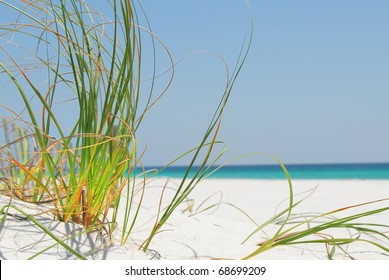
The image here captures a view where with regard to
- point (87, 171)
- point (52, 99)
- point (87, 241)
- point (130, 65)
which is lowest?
point (87, 241)

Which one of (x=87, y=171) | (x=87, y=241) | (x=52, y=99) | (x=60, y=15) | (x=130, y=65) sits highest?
(x=60, y=15)

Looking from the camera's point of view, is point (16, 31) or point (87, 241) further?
point (16, 31)

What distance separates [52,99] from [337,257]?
1104 millimetres

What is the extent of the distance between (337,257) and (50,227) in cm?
93

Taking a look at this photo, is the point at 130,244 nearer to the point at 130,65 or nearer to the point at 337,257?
the point at 130,65

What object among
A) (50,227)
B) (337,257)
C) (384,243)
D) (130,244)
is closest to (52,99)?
(50,227)

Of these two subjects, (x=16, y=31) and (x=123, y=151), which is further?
(x=16, y=31)
